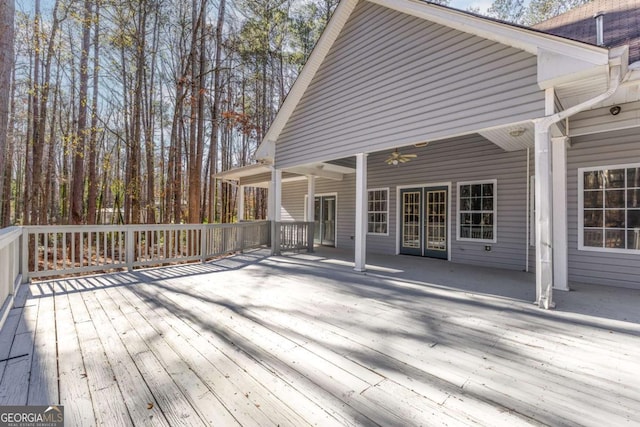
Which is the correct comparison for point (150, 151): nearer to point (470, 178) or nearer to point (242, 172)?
point (242, 172)

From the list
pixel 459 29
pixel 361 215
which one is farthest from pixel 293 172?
pixel 459 29

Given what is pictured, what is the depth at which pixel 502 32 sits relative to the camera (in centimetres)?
358

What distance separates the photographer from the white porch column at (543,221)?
3.36 m

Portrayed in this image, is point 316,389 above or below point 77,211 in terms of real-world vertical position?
below

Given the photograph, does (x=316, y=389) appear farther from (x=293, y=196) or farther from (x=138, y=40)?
(x=138, y=40)

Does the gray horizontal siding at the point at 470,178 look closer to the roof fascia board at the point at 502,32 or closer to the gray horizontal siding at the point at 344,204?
the gray horizontal siding at the point at 344,204

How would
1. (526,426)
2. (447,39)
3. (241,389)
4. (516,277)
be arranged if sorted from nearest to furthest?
(526,426)
(241,389)
(447,39)
(516,277)

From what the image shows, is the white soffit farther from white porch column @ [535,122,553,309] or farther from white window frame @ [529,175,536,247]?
white porch column @ [535,122,553,309]

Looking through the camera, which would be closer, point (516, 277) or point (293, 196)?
point (516, 277)

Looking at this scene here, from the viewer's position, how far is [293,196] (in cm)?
1143

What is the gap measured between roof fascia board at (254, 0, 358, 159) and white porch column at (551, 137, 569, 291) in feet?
14.7

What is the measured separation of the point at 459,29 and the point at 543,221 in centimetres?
293

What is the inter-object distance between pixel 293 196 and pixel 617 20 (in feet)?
30.7

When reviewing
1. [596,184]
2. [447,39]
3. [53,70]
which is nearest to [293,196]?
[447,39]
